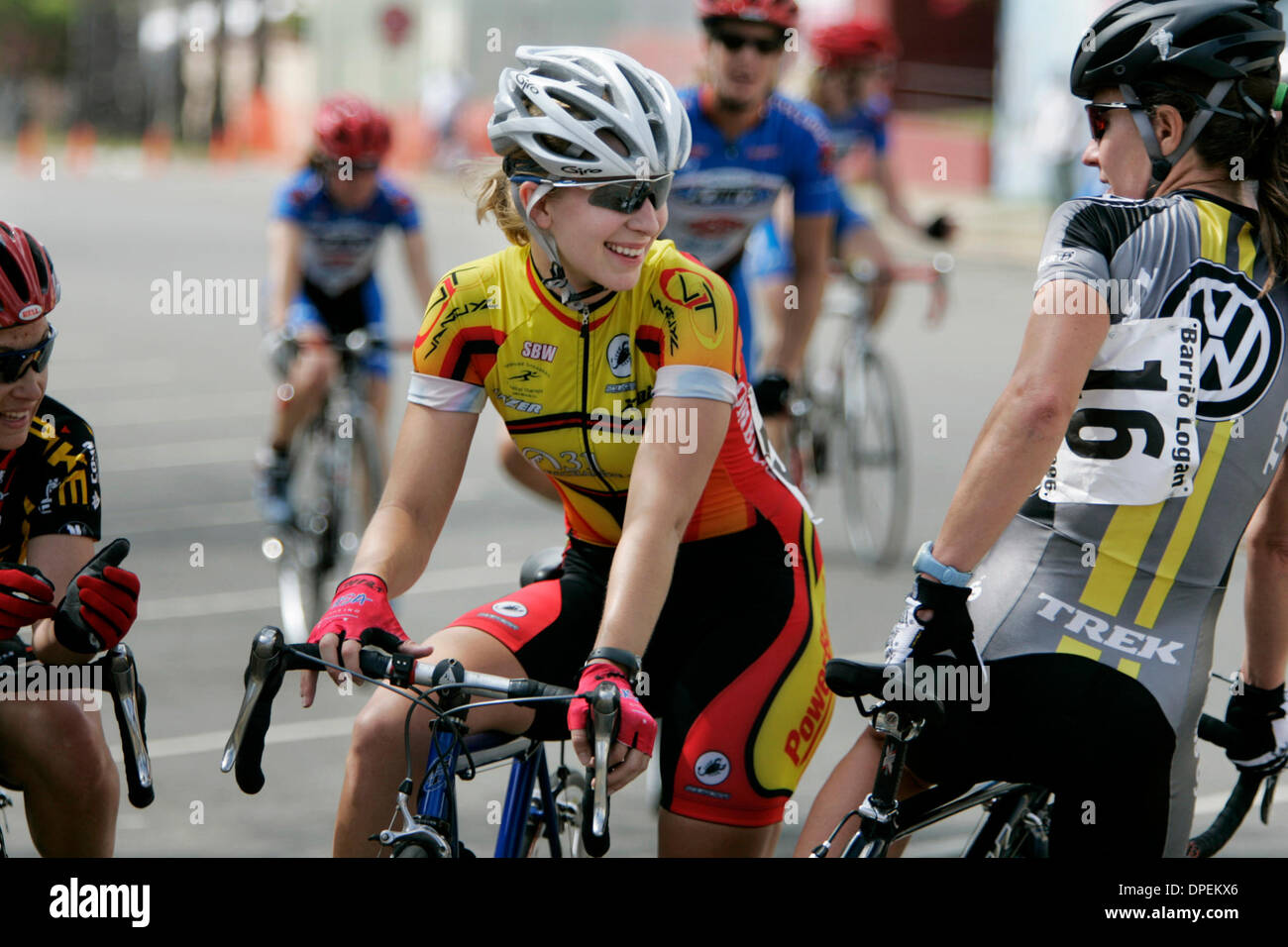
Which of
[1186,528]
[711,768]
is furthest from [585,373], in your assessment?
[1186,528]

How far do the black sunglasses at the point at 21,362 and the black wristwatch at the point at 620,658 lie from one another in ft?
4.34

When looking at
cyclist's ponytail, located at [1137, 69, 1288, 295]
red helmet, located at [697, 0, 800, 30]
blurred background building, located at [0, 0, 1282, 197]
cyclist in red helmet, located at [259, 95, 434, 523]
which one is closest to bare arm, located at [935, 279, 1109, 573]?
cyclist's ponytail, located at [1137, 69, 1288, 295]

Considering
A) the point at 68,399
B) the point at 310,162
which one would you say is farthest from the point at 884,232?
the point at 310,162

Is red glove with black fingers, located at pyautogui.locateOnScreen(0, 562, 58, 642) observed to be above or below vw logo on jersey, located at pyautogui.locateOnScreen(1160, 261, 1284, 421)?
below

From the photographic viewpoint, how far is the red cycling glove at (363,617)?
A: 9.92 ft

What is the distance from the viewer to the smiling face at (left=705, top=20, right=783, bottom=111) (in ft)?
21.6

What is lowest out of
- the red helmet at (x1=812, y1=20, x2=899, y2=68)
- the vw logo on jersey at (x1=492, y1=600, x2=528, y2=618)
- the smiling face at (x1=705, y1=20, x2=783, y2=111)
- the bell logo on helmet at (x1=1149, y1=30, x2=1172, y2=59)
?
the vw logo on jersey at (x1=492, y1=600, x2=528, y2=618)

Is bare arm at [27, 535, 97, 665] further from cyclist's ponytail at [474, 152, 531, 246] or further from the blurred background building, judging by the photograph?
the blurred background building

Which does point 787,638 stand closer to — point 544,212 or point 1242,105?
point 544,212

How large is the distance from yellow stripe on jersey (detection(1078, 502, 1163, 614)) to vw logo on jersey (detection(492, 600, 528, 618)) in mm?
1158

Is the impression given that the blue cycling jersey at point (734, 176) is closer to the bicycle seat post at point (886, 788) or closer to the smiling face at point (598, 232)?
the smiling face at point (598, 232)
